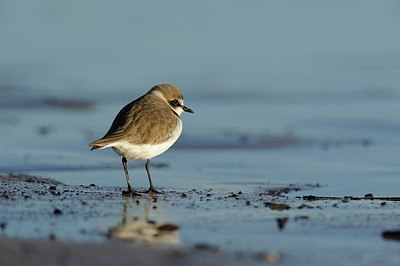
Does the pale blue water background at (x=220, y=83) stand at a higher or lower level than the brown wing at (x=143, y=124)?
higher

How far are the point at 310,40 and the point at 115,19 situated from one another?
16.7 feet

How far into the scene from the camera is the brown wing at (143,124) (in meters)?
8.68

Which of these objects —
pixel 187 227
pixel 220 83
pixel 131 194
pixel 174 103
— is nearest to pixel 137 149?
pixel 131 194

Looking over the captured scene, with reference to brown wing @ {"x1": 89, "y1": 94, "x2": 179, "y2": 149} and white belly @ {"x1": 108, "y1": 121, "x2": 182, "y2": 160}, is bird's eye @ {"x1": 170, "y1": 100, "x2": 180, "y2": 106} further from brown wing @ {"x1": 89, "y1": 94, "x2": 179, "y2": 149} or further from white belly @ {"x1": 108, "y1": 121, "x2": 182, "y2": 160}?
white belly @ {"x1": 108, "y1": 121, "x2": 182, "y2": 160}

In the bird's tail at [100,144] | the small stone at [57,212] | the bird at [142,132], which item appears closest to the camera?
the small stone at [57,212]

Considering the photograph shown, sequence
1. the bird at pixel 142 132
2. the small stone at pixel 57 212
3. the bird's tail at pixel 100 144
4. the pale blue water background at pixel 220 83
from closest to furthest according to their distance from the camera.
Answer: the small stone at pixel 57 212 < the bird's tail at pixel 100 144 < the bird at pixel 142 132 < the pale blue water background at pixel 220 83

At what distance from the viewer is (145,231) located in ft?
22.2

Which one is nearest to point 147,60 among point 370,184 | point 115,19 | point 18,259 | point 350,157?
point 115,19

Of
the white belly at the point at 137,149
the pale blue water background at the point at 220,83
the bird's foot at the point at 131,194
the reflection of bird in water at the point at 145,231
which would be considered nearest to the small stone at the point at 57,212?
the reflection of bird in water at the point at 145,231

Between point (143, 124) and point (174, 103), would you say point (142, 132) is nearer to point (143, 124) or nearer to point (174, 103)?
point (143, 124)

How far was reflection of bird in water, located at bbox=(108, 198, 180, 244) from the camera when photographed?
643 centimetres

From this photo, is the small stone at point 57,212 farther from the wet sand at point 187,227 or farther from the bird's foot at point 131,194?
the bird's foot at point 131,194

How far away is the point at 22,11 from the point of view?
80.1 feet

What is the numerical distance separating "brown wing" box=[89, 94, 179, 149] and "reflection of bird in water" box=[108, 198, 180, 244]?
1535mm
